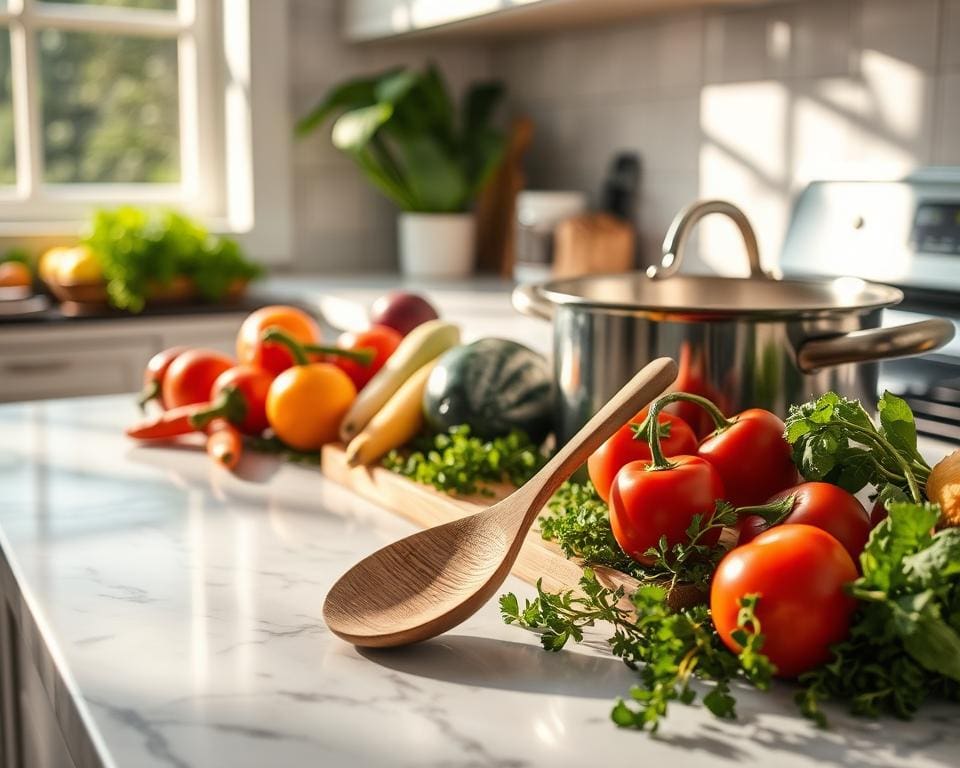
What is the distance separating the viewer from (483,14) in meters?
2.38

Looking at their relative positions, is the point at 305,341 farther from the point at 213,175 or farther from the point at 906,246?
the point at 213,175

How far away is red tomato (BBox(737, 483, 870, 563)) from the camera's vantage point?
64 cm

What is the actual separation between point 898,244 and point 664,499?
1.32 m

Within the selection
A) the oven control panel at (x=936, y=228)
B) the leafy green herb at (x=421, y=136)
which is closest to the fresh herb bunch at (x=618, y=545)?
the oven control panel at (x=936, y=228)

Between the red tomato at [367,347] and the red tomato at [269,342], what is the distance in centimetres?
5

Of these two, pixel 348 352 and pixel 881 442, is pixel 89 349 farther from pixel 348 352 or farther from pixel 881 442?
pixel 881 442

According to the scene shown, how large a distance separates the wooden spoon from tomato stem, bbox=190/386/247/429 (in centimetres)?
53

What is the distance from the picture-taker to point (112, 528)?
36.4 inches

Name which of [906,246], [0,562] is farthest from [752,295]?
→ [906,246]

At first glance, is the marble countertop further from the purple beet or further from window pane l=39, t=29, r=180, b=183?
window pane l=39, t=29, r=180, b=183

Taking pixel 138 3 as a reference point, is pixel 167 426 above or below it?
below

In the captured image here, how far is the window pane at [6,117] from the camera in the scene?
2.89 meters

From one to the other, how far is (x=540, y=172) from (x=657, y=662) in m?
2.54

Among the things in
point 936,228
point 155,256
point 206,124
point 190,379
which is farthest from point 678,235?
point 206,124
